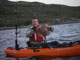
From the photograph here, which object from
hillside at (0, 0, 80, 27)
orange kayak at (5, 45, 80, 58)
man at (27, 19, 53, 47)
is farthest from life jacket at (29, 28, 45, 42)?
hillside at (0, 0, 80, 27)

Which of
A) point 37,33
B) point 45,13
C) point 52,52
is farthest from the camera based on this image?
point 45,13

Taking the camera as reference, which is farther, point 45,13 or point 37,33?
point 45,13

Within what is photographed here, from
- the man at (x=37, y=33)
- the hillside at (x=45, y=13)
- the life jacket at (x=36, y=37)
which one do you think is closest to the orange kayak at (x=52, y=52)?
the man at (x=37, y=33)

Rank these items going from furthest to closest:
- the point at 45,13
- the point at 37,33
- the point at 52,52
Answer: the point at 45,13 → the point at 37,33 → the point at 52,52

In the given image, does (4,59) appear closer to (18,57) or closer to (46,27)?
(18,57)

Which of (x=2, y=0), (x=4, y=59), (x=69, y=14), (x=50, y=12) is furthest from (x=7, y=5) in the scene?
(x=4, y=59)

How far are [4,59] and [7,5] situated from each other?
6462 inches

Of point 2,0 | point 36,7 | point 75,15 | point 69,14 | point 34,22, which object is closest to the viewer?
point 34,22

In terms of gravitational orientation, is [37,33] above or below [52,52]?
above

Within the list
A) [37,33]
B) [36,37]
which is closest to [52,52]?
[36,37]

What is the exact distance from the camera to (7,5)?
17225 centimetres

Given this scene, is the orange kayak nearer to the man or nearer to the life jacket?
the man

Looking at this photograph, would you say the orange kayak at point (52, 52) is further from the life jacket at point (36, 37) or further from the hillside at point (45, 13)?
the hillside at point (45, 13)

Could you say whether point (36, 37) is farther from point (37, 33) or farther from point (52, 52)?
point (52, 52)
